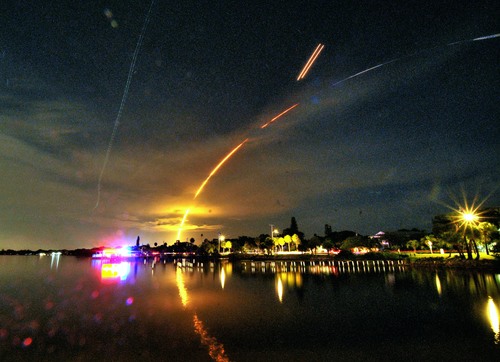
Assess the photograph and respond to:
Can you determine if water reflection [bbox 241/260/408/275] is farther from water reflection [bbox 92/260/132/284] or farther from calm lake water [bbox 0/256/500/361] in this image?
water reflection [bbox 92/260/132/284]

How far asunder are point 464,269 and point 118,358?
64.5 m

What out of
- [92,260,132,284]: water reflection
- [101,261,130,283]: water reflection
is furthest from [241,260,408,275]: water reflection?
[101,261,130,283]: water reflection

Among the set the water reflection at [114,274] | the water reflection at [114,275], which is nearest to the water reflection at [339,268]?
the water reflection at [114,274]

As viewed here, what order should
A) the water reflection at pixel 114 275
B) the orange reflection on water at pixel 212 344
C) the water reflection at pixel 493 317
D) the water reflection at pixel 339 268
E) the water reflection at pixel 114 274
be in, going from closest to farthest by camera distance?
1. the orange reflection on water at pixel 212 344
2. the water reflection at pixel 493 317
3. the water reflection at pixel 114 274
4. the water reflection at pixel 114 275
5. the water reflection at pixel 339 268

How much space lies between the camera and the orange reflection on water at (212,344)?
15.7m

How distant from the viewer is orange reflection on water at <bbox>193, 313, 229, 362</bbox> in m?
15.7

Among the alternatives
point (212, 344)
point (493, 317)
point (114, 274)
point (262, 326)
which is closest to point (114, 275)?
point (114, 274)

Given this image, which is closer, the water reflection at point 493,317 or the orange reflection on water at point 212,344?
the orange reflection on water at point 212,344

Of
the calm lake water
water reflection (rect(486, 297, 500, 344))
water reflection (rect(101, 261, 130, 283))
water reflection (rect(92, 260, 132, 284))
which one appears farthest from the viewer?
water reflection (rect(101, 261, 130, 283))

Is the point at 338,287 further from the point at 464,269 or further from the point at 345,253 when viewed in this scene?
the point at 345,253

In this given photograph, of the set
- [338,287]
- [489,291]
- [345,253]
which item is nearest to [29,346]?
[338,287]

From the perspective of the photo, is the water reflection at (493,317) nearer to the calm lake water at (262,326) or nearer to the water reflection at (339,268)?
the calm lake water at (262,326)

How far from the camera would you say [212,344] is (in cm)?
1775

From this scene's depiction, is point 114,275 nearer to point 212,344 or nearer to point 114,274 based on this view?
point 114,274
